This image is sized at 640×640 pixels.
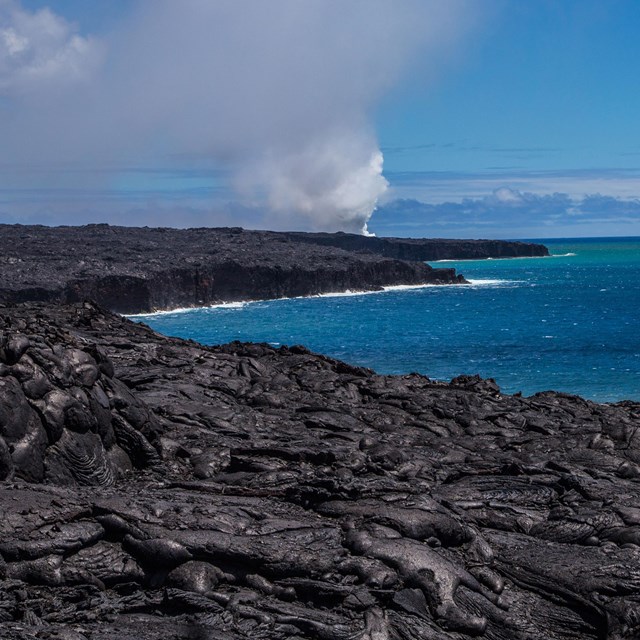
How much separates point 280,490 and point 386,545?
225cm

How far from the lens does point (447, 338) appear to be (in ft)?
221

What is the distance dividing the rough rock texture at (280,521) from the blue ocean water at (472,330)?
24661 mm

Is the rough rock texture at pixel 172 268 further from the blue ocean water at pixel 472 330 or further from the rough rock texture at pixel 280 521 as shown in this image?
the rough rock texture at pixel 280 521

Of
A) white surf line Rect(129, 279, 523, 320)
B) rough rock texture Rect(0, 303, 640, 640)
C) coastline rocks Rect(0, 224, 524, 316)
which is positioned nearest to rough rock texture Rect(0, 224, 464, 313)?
coastline rocks Rect(0, 224, 524, 316)

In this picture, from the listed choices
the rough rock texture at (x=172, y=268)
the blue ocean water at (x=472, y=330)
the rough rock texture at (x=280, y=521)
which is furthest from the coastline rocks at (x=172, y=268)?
the rough rock texture at (x=280, y=521)

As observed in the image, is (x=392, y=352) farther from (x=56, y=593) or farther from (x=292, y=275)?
(x=292, y=275)

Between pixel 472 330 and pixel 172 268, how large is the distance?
3885 cm

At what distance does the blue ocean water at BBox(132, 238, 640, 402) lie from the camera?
49.4 meters

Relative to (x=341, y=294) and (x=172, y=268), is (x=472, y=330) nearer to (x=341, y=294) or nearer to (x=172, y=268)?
(x=172, y=268)

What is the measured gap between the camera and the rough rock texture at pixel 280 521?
1120cm

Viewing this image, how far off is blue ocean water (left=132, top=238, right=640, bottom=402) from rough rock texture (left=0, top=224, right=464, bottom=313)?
358 centimetres

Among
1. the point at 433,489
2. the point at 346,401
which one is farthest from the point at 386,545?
the point at 346,401

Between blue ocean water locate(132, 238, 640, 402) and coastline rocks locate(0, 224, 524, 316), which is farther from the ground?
coastline rocks locate(0, 224, 524, 316)

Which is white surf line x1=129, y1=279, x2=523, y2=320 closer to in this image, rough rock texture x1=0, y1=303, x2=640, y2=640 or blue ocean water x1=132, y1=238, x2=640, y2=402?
blue ocean water x1=132, y1=238, x2=640, y2=402
